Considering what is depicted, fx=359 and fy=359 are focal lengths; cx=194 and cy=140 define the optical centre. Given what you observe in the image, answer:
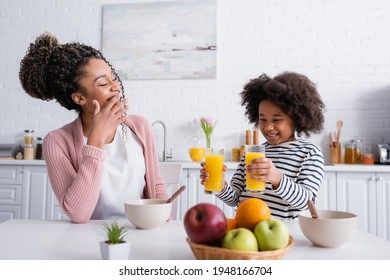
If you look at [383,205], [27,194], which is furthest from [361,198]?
[27,194]

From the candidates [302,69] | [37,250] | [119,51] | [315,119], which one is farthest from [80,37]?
[37,250]

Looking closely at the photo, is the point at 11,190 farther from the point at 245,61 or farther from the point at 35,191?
the point at 245,61

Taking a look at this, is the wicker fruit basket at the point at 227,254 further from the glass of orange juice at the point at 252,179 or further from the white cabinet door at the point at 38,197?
the white cabinet door at the point at 38,197

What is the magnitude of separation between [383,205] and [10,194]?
309 cm

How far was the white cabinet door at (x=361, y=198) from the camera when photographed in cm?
269

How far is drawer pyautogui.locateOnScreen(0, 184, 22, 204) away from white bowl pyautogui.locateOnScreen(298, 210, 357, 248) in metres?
2.89

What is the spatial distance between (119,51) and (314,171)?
2725mm

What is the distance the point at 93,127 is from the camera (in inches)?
53.3

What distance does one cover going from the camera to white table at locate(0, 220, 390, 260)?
0.85 metres

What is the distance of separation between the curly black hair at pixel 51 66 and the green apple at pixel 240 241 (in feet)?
3.56

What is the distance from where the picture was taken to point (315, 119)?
1.65 meters

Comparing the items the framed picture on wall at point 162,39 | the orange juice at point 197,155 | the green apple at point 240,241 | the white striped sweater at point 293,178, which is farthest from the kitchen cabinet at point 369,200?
the green apple at point 240,241

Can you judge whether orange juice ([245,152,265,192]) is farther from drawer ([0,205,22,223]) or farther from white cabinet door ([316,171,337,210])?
drawer ([0,205,22,223])

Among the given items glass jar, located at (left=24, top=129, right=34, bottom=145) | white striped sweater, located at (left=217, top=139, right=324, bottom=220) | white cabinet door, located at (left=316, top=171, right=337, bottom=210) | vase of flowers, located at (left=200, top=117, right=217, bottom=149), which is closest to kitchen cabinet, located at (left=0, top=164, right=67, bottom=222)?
glass jar, located at (left=24, top=129, right=34, bottom=145)
